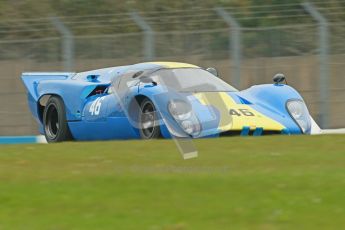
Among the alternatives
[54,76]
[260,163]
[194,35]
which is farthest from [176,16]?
[260,163]

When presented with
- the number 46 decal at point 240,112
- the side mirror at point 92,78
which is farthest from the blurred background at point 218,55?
the number 46 decal at point 240,112

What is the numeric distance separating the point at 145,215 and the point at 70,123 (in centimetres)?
659

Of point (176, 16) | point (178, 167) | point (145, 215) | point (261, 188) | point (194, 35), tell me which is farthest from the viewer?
point (176, 16)

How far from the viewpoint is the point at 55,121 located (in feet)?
43.9

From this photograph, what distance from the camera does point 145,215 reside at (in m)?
6.37

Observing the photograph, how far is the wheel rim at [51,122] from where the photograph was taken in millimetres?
13305

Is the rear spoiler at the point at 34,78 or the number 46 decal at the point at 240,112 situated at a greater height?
the number 46 decal at the point at 240,112

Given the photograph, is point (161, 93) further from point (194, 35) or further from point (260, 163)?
point (194, 35)

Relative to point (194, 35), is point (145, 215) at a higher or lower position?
higher

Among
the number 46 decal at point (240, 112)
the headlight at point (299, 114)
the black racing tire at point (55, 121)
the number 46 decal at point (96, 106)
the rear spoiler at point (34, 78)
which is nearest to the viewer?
the number 46 decal at point (240, 112)

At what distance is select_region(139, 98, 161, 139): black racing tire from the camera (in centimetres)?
1127

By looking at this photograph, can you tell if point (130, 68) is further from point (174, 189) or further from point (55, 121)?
point (174, 189)

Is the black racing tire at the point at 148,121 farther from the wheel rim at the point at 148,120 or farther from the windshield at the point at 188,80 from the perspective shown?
the windshield at the point at 188,80

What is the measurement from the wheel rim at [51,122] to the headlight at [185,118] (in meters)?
2.70
